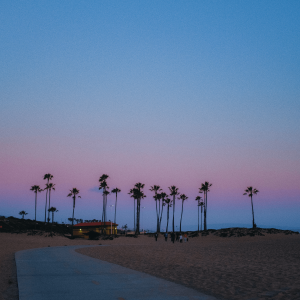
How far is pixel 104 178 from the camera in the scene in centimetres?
9269

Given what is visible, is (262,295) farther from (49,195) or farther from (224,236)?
(49,195)

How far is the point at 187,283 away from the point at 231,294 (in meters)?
2.13

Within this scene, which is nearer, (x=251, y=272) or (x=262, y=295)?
(x=262, y=295)

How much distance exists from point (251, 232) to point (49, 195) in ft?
180

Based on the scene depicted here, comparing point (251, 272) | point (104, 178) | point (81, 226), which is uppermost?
point (104, 178)

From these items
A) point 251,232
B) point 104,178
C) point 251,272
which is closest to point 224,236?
point 251,232

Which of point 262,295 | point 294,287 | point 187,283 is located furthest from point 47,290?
point 294,287

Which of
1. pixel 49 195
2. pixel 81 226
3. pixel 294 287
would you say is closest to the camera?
pixel 294 287

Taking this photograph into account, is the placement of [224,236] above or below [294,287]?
below

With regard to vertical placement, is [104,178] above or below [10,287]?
above

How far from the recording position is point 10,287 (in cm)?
1012

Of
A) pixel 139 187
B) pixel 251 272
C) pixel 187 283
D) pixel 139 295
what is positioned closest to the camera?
pixel 139 295

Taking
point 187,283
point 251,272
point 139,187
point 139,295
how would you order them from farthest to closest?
point 139,187, point 251,272, point 187,283, point 139,295

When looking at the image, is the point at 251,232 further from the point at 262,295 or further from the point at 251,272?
the point at 262,295
